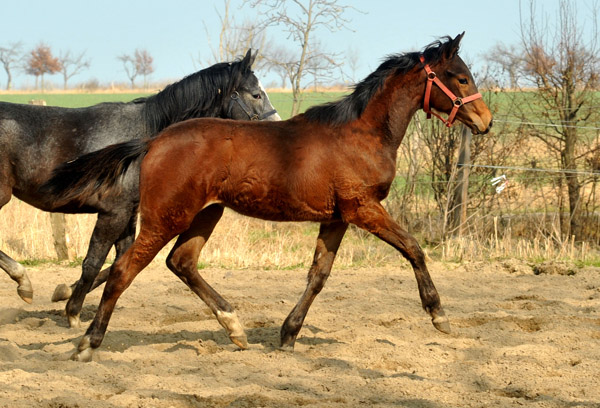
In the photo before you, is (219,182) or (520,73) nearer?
(219,182)

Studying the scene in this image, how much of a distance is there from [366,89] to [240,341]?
1.96 meters

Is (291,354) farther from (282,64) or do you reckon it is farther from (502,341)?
(282,64)

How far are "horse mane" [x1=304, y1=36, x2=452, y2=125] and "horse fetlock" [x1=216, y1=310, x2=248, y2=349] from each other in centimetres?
147

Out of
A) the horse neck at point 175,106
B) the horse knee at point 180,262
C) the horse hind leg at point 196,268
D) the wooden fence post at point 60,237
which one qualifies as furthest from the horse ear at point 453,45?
the wooden fence post at point 60,237

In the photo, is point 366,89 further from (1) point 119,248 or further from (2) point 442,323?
(1) point 119,248

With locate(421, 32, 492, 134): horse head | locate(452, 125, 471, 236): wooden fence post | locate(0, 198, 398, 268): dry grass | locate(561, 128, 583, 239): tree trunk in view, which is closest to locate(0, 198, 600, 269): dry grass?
locate(0, 198, 398, 268): dry grass

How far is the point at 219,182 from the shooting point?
4988 mm

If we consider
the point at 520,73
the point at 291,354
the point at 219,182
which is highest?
the point at 520,73

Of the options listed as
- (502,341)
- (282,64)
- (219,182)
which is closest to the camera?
(219,182)

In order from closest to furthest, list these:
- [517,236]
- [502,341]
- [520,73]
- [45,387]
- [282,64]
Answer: [45,387], [502,341], [517,236], [520,73], [282,64]

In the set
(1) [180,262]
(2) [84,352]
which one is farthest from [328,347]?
A: (2) [84,352]

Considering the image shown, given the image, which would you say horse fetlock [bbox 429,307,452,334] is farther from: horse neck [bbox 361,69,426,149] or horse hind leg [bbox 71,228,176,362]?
horse hind leg [bbox 71,228,176,362]

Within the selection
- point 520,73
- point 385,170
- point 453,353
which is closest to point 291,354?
point 453,353

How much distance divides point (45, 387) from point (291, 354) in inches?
66.7
